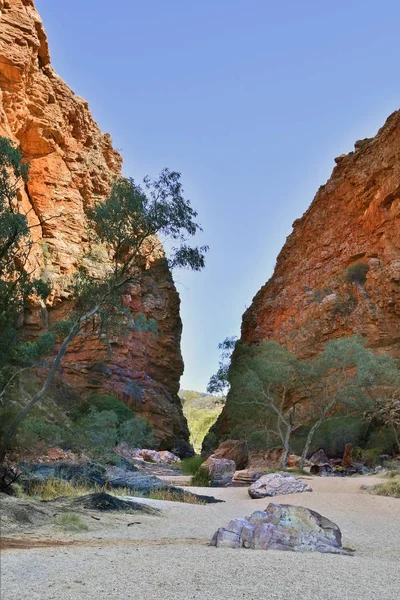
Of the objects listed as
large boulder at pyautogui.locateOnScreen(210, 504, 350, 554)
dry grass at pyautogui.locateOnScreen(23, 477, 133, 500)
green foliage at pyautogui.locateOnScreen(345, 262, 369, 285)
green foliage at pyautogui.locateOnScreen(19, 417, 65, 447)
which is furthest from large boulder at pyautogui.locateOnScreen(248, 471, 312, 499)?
green foliage at pyautogui.locateOnScreen(345, 262, 369, 285)

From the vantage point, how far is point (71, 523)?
259 inches

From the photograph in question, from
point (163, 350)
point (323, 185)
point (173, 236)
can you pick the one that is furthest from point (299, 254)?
point (173, 236)

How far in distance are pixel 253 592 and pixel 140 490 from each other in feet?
31.0

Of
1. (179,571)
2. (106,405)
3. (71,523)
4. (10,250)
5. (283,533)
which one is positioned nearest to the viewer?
(179,571)

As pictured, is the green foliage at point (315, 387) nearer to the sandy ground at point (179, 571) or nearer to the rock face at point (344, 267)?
the rock face at point (344, 267)

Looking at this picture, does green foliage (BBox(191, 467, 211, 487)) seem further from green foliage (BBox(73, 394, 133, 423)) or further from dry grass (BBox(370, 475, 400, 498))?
green foliage (BBox(73, 394, 133, 423))

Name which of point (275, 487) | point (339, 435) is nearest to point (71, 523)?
point (275, 487)

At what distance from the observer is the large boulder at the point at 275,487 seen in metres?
13.1

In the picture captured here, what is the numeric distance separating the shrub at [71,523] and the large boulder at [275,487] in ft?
23.7

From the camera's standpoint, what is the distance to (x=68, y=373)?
119 ft

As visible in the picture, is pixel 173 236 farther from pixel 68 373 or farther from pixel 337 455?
pixel 68 373

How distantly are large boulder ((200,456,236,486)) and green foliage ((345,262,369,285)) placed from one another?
25.3m

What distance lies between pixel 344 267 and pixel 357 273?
214 cm

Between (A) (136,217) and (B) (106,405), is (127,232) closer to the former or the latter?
(A) (136,217)
